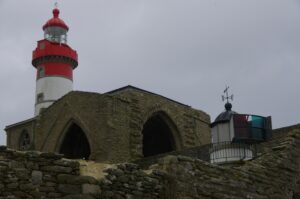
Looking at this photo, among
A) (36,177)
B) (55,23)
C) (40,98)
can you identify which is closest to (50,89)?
(40,98)

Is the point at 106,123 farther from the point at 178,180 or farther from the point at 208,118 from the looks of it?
the point at 178,180

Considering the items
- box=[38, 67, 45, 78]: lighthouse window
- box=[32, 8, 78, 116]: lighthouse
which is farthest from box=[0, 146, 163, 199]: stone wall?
box=[38, 67, 45, 78]: lighthouse window

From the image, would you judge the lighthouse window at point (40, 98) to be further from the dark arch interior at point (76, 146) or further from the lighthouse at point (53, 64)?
the dark arch interior at point (76, 146)

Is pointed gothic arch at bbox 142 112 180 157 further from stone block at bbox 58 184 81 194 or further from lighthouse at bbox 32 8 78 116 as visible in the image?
stone block at bbox 58 184 81 194

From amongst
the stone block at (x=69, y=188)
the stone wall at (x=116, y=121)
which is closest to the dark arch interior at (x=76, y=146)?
the stone wall at (x=116, y=121)

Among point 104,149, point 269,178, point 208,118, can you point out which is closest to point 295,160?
point 269,178

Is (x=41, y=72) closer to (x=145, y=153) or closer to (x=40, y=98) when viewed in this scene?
(x=40, y=98)

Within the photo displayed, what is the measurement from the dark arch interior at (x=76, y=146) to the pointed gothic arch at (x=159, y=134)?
108 inches

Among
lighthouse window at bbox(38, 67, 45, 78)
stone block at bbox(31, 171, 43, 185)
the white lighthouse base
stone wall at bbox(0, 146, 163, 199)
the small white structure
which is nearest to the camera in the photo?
stone wall at bbox(0, 146, 163, 199)

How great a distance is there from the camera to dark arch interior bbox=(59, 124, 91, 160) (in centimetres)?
2497

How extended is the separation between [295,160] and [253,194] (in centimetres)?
144

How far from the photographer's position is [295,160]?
11250 millimetres

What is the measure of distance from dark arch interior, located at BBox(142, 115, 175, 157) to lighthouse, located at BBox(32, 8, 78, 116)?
1469 cm

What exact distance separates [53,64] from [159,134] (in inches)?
706
